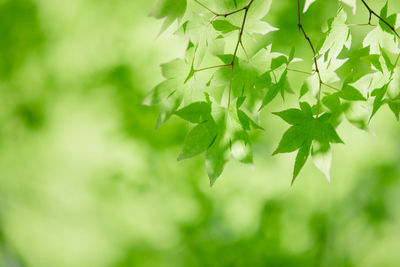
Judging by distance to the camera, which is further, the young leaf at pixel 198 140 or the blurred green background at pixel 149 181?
the blurred green background at pixel 149 181

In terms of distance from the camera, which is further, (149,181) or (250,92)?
(149,181)

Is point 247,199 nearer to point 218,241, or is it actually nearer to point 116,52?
point 218,241

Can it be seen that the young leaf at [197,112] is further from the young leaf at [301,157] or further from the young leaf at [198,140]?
the young leaf at [301,157]

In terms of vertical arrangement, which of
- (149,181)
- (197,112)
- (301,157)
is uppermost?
(197,112)

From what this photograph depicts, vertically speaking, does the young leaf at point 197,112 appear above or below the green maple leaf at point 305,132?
above

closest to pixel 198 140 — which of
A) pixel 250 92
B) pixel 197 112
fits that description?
pixel 197 112

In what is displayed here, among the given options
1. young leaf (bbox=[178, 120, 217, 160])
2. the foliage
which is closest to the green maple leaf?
the foliage

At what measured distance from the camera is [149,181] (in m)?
1.85

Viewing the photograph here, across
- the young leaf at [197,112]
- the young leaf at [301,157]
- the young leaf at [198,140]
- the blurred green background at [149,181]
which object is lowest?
the blurred green background at [149,181]

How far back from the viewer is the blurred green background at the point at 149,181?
6.00 ft

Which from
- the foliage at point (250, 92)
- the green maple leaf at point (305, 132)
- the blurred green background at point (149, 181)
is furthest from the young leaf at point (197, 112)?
the blurred green background at point (149, 181)

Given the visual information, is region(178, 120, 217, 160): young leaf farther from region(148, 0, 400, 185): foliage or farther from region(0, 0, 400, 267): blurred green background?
region(0, 0, 400, 267): blurred green background

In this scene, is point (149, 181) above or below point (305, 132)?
below

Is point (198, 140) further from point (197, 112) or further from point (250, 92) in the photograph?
point (250, 92)
